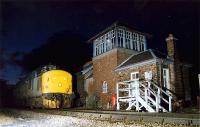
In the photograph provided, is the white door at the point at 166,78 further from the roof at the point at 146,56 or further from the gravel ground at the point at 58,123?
the gravel ground at the point at 58,123

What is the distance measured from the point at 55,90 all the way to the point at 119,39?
23.9 ft

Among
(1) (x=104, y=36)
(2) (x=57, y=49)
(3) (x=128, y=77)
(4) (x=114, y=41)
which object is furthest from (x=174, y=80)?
(2) (x=57, y=49)

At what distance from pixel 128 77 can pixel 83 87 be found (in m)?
9.94

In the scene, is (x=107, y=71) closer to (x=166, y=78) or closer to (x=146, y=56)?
(x=146, y=56)

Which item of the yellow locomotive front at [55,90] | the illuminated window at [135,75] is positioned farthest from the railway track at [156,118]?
the yellow locomotive front at [55,90]

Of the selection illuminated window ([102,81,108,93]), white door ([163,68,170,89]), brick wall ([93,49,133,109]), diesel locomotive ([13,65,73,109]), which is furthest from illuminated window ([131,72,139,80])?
diesel locomotive ([13,65,73,109])

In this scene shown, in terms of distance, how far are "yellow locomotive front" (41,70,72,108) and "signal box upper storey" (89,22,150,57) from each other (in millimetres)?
4956

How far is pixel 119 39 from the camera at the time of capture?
72.0ft

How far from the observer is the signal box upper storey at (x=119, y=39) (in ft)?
71.9

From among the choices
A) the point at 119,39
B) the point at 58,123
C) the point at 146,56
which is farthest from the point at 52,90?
the point at 58,123

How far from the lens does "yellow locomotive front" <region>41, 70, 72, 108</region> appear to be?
65.3 ft

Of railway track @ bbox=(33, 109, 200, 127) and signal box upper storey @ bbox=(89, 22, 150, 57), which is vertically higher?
signal box upper storey @ bbox=(89, 22, 150, 57)

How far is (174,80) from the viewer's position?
17781 mm

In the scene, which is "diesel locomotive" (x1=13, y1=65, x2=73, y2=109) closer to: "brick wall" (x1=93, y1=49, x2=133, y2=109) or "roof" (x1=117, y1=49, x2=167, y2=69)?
"brick wall" (x1=93, y1=49, x2=133, y2=109)
